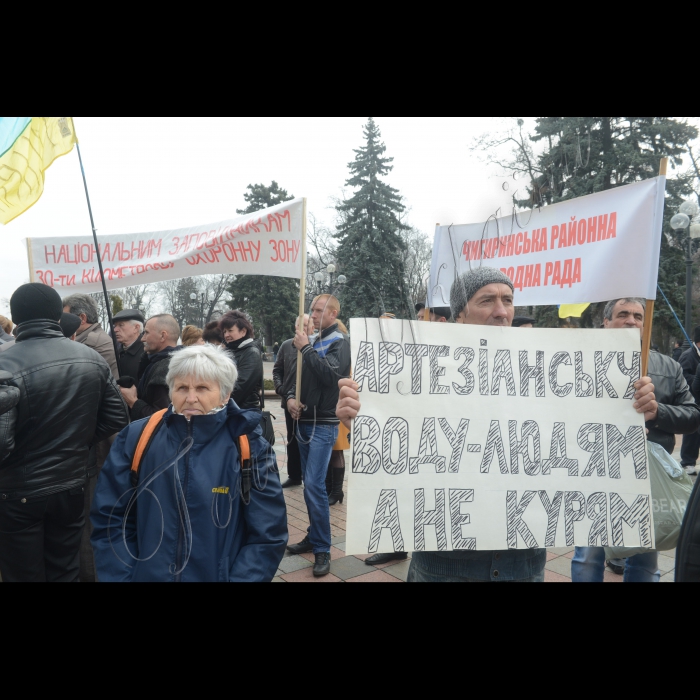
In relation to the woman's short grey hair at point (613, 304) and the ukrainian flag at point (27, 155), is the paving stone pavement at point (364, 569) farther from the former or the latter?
the ukrainian flag at point (27, 155)

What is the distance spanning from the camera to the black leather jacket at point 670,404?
2164 millimetres

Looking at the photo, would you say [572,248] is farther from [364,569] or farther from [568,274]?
[364,569]

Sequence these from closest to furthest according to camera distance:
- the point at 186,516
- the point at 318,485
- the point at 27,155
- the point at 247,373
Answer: the point at 186,516 < the point at 27,155 < the point at 318,485 < the point at 247,373

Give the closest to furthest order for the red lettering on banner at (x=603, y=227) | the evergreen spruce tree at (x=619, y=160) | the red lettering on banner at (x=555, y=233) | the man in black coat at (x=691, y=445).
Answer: the red lettering on banner at (x=603, y=227), the red lettering on banner at (x=555, y=233), the man in black coat at (x=691, y=445), the evergreen spruce tree at (x=619, y=160)

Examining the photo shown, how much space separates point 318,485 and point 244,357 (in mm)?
1348

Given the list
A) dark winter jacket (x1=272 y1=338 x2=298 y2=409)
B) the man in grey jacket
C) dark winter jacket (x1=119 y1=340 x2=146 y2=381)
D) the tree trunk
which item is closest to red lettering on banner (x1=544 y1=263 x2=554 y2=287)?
→ the man in grey jacket

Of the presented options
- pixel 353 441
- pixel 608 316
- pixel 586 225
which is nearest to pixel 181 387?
pixel 353 441

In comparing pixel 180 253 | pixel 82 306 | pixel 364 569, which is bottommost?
pixel 364 569

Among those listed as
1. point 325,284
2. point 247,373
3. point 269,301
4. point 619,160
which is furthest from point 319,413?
point 269,301

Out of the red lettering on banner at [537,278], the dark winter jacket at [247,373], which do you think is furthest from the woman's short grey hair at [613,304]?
the dark winter jacket at [247,373]

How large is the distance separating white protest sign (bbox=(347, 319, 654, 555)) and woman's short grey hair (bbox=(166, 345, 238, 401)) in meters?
0.68

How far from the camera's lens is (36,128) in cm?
303

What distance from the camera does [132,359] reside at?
12.4 feet

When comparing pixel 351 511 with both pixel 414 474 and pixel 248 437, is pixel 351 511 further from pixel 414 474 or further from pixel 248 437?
pixel 248 437
